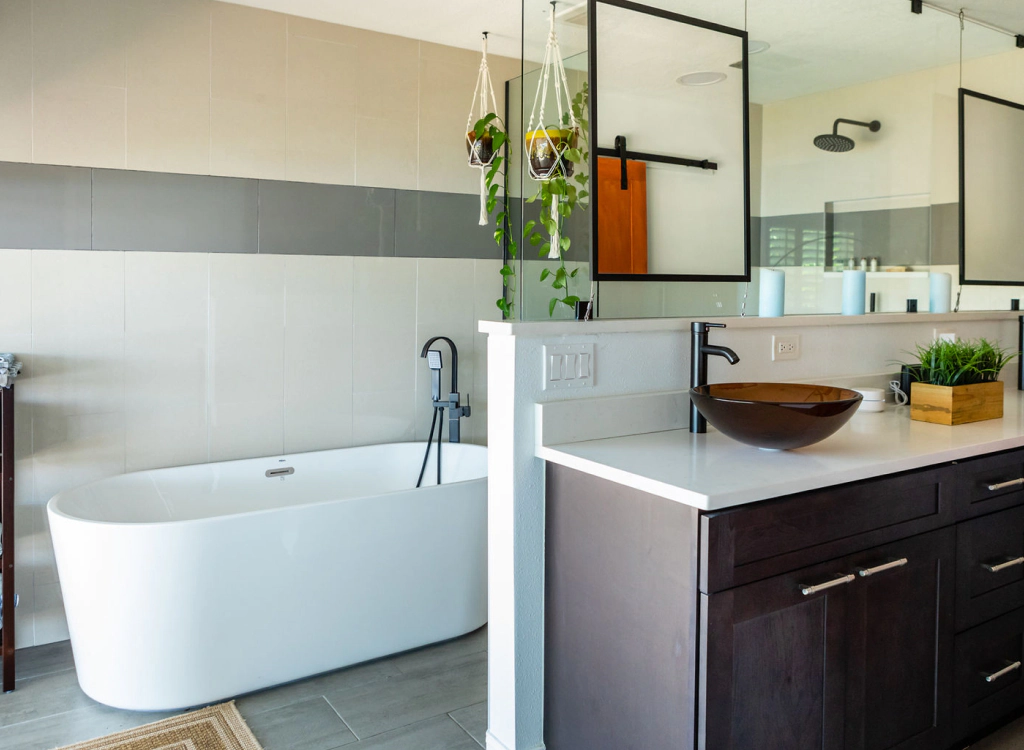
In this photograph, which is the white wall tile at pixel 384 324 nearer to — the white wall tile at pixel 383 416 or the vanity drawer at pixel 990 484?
the white wall tile at pixel 383 416

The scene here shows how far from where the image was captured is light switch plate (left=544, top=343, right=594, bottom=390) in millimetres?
2029

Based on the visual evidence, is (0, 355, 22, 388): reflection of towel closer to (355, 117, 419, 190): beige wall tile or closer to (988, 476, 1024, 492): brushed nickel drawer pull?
(355, 117, 419, 190): beige wall tile

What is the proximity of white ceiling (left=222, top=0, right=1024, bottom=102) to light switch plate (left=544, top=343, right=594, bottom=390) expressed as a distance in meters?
0.83

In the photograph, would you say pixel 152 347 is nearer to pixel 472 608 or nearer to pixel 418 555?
pixel 418 555

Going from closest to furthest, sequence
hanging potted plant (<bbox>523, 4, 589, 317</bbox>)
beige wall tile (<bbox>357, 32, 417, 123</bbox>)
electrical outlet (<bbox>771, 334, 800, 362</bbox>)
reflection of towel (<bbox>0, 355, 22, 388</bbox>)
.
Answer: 1. hanging potted plant (<bbox>523, 4, 589, 317</bbox>)
2. electrical outlet (<bbox>771, 334, 800, 362</bbox>)
3. reflection of towel (<bbox>0, 355, 22, 388</bbox>)
4. beige wall tile (<bbox>357, 32, 417, 123</bbox>)

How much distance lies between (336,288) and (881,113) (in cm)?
226

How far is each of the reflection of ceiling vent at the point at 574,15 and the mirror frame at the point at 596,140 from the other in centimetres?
1

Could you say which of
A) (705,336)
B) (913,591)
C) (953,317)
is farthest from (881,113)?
(913,591)

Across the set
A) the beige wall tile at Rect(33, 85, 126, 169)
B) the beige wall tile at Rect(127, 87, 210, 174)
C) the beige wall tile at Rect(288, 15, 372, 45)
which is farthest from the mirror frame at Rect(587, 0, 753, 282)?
the beige wall tile at Rect(33, 85, 126, 169)

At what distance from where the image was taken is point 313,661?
2.65 m

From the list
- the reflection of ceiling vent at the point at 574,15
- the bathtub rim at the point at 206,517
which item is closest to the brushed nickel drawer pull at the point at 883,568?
the bathtub rim at the point at 206,517

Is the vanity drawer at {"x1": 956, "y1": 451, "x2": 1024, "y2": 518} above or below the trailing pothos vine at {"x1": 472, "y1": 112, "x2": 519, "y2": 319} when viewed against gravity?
below

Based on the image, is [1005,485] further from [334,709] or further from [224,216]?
[224,216]

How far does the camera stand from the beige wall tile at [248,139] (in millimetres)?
3193
